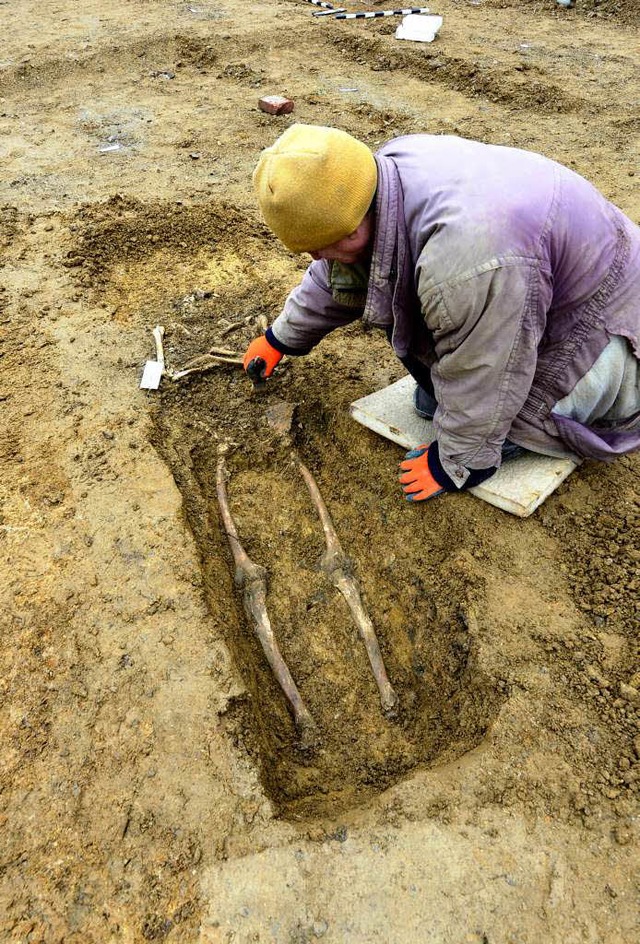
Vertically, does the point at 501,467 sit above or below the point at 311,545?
above

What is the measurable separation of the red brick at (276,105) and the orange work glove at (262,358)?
4400mm

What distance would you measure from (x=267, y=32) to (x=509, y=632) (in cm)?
933

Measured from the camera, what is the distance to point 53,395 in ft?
11.8

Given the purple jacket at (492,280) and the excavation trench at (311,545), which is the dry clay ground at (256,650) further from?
the purple jacket at (492,280)

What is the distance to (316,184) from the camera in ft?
6.51

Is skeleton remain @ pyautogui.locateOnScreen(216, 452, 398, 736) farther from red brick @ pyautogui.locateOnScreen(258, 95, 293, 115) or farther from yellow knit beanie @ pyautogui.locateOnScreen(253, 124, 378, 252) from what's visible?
red brick @ pyautogui.locateOnScreen(258, 95, 293, 115)

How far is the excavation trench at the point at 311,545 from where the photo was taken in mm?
2445

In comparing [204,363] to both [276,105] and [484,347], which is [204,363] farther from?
[276,105]

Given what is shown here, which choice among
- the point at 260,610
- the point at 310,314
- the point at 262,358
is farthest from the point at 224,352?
the point at 260,610

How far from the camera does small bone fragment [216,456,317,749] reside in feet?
8.36

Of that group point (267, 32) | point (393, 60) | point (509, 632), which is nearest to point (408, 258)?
point (509, 632)

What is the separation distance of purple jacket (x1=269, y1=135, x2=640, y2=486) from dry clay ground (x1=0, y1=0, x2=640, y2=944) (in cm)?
65

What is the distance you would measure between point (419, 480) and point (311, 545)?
2.22 ft

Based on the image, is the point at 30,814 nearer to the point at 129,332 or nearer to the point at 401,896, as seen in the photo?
the point at 401,896
